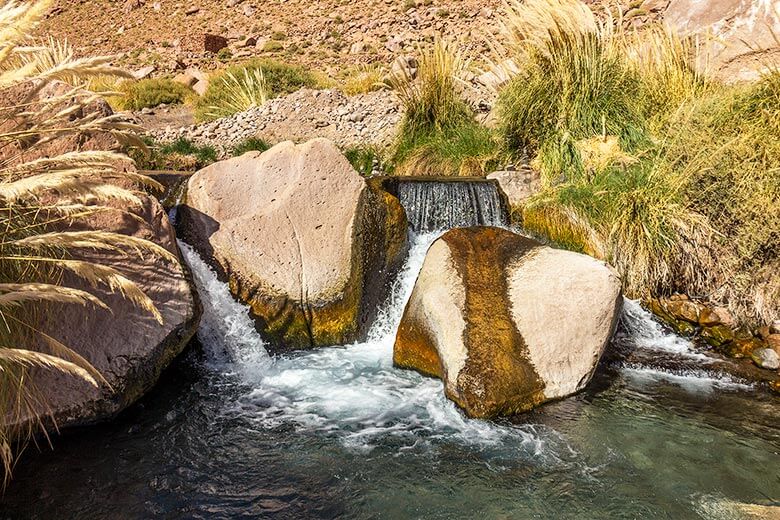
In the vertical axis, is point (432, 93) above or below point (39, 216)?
above

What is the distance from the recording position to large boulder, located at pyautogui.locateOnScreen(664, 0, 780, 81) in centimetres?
673

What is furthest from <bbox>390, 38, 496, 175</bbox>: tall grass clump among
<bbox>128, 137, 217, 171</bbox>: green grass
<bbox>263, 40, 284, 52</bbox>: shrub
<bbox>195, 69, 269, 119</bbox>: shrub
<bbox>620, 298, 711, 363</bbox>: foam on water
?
<bbox>263, 40, 284, 52</bbox>: shrub

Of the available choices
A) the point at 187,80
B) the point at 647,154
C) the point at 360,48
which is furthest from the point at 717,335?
the point at 360,48

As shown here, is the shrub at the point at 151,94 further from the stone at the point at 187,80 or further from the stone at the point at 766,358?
the stone at the point at 766,358

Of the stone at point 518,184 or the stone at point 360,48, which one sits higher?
the stone at point 360,48

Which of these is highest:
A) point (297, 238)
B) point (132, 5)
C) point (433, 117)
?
point (132, 5)

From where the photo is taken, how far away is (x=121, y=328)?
3623 mm

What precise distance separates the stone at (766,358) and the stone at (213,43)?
26.0 m

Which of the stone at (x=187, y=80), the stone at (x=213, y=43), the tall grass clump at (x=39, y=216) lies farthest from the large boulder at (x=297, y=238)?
the stone at (x=213, y=43)

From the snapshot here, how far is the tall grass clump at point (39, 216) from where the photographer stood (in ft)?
6.62

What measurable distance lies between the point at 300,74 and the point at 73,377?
15332mm

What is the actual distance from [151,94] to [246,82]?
17.1 ft

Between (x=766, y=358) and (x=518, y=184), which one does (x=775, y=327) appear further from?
(x=518, y=184)

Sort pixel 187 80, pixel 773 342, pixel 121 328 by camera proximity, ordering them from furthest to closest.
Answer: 1. pixel 187 80
2. pixel 773 342
3. pixel 121 328
